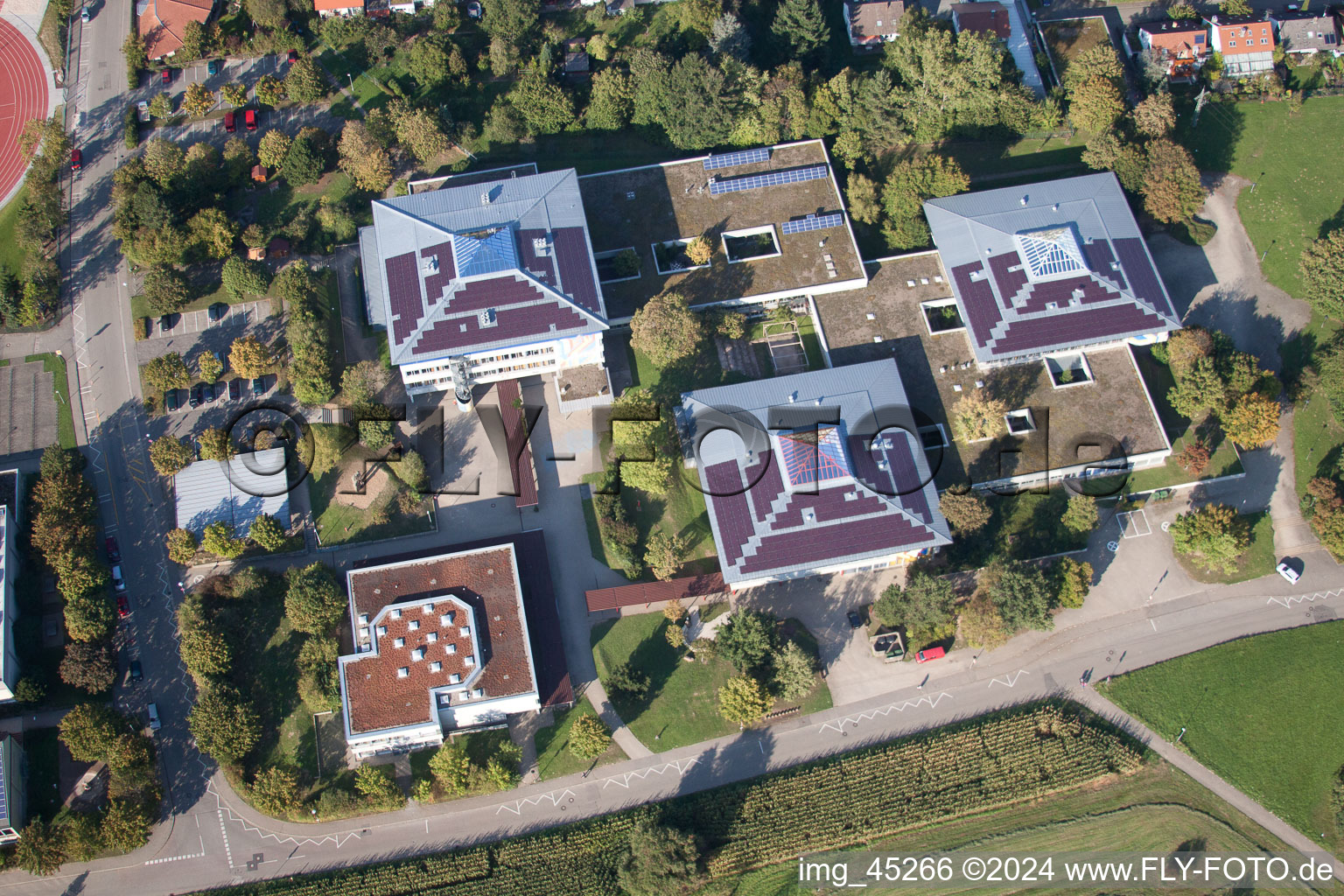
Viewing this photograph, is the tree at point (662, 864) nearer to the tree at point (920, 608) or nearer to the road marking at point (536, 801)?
the road marking at point (536, 801)

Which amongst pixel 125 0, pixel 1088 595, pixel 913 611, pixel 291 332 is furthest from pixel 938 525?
pixel 125 0

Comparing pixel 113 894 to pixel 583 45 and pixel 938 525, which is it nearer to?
pixel 938 525

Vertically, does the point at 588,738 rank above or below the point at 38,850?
above

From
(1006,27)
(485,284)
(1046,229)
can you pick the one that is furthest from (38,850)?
(1006,27)

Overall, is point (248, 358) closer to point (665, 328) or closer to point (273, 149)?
point (273, 149)

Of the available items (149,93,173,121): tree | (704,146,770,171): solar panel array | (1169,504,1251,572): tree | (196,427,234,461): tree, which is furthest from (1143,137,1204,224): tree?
(149,93,173,121): tree

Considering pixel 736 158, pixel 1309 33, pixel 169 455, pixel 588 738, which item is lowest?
pixel 588 738

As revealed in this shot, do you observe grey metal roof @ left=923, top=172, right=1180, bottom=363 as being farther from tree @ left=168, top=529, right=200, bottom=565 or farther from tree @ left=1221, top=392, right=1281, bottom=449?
tree @ left=168, top=529, right=200, bottom=565
